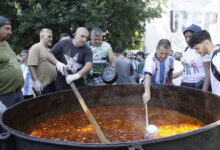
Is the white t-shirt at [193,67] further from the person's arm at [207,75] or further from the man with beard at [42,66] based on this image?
the man with beard at [42,66]

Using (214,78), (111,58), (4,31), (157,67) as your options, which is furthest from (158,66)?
(4,31)

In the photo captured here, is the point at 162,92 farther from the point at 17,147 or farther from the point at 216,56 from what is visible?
the point at 17,147

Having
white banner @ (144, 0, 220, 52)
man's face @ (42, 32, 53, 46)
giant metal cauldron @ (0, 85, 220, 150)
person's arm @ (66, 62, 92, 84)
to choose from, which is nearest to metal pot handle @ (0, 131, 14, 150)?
giant metal cauldron @ (0, 85, 220, 150)

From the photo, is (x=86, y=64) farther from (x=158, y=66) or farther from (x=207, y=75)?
(x=207, y=75)

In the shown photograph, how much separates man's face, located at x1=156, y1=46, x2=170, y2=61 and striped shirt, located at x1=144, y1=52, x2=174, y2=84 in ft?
0.31

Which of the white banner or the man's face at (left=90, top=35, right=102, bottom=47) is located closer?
the man's face at (left=90, top=35, right=102, bottom=47)

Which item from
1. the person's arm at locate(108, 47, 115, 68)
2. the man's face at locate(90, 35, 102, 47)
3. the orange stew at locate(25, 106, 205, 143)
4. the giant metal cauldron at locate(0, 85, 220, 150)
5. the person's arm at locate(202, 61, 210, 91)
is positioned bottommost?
the orange stew at locate(25, 106, 205, 143)

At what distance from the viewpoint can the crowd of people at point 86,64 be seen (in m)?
2.71

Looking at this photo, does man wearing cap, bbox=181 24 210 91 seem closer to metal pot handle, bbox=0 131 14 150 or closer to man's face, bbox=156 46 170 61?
man's face, bbox=156 46 170 61

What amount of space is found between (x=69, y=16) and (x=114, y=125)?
7.60 metres

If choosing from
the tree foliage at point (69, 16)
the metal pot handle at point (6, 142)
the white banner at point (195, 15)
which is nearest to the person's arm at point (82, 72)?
the metal pot handle at point (6, 142)

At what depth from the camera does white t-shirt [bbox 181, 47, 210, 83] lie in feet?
10.6

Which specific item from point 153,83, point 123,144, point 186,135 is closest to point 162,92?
point 153,83

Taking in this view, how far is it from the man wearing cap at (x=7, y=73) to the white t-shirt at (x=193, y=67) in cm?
257
